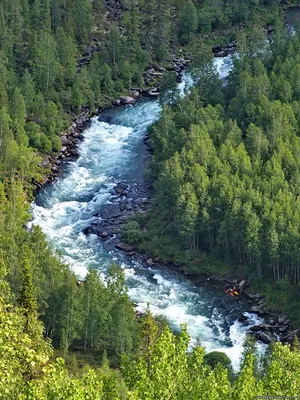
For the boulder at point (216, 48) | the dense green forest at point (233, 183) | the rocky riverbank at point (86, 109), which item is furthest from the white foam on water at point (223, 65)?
the dense green forest at point (233, 183)

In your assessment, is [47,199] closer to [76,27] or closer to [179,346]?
[76,27]

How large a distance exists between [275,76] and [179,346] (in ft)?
367

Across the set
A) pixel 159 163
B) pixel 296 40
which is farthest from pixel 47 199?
pixel 296 40

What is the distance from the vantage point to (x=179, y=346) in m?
38.7

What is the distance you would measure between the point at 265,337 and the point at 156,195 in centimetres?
3960

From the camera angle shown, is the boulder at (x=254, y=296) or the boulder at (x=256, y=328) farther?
the boulder at (x=254, y=296)

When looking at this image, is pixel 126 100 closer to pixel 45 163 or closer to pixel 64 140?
pixel 64 140

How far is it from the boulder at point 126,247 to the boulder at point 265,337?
89.6 ft

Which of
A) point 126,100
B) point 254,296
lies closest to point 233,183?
point 254,296

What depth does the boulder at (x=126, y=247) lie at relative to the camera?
113125 millimetres

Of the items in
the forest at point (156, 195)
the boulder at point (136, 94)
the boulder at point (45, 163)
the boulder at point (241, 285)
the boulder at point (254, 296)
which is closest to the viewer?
the forest at point (156, 195)

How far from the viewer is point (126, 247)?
372 feet

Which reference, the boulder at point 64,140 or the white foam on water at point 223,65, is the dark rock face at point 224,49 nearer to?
the white foam on water at point 223,65

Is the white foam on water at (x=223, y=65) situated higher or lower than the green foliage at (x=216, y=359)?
higher
